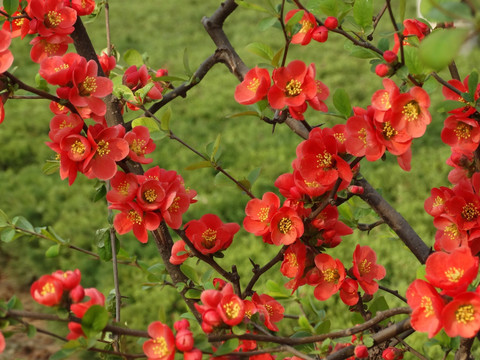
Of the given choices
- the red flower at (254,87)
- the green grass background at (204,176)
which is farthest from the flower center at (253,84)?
the green grass background at (204,176)

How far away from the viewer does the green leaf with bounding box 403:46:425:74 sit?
2.82 ft

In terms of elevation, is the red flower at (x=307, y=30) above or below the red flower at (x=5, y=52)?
below

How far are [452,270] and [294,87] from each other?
384 mm

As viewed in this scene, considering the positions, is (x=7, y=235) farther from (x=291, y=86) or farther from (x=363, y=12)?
(x=363, y=12)

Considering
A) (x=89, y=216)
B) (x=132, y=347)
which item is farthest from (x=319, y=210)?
(x=89, y=216)

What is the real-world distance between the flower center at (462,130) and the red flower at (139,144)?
489 millimetres

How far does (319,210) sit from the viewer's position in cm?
96

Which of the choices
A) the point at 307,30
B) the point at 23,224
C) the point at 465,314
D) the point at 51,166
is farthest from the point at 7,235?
the point at 465,314

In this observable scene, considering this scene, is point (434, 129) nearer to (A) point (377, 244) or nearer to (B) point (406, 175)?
(B) point (406, 175)

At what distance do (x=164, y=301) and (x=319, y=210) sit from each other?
5.70 ft

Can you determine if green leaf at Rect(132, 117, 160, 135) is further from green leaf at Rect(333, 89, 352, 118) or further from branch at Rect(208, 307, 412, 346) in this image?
branch at Rect(208, 307, 412, 346)

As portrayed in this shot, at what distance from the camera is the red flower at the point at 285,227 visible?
97cm

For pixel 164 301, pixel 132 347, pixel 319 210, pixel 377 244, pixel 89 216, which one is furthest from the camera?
pixel 89 216

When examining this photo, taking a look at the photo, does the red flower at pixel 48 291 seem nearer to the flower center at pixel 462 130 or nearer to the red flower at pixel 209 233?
the red flower at pixel 209 233
